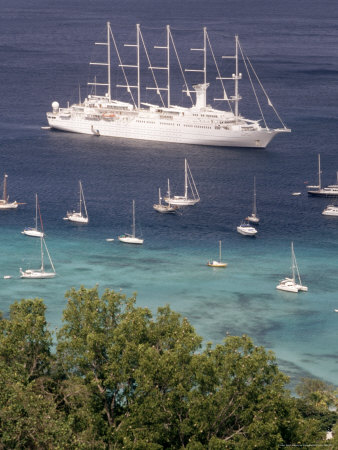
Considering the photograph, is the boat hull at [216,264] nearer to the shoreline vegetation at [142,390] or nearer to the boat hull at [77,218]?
the boat hull at [77,218]

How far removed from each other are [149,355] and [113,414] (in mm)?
3980

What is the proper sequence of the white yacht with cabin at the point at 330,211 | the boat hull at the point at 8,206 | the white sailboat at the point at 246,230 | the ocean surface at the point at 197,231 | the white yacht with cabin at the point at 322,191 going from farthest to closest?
the white yacht with cabin at the point at 322,191, the boat hull at the point at 8,206, the white yacht with cabin at the point at 330,211, the white sailboat at the point at 246,230, the ocean surface at the point at 197,231

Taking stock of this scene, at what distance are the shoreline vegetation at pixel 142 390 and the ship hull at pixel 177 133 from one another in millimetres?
100583

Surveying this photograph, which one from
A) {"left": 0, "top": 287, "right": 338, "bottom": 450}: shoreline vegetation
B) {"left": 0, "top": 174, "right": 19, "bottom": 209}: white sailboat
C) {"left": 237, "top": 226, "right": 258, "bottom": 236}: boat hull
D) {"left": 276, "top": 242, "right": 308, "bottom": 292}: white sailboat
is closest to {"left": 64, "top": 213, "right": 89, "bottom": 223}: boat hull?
{"left": 0, "top": 174, "right": 19, "bottom": 209}: white sailboat

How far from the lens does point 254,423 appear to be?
2008 inches

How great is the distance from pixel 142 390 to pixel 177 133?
107075 millimetres

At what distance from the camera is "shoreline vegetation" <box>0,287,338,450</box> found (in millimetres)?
50625

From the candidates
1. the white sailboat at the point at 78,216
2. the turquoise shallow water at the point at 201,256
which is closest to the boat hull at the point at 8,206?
the turquoise shallow water at the point at 201,256

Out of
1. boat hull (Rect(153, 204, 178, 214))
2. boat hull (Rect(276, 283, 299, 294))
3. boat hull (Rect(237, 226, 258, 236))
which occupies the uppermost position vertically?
boat hull (Rect(153, 204, 178, 214))

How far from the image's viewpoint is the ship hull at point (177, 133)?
510 feet

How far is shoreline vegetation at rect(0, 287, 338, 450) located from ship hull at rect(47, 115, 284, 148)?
330ft

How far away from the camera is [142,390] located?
5294 cm

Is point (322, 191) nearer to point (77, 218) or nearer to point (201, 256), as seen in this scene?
point (201, 256)

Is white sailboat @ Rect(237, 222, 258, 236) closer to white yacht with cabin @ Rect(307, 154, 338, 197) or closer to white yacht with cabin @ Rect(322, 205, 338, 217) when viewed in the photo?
white yacht with cabin @ Rect(322, 205, 338, 217)
